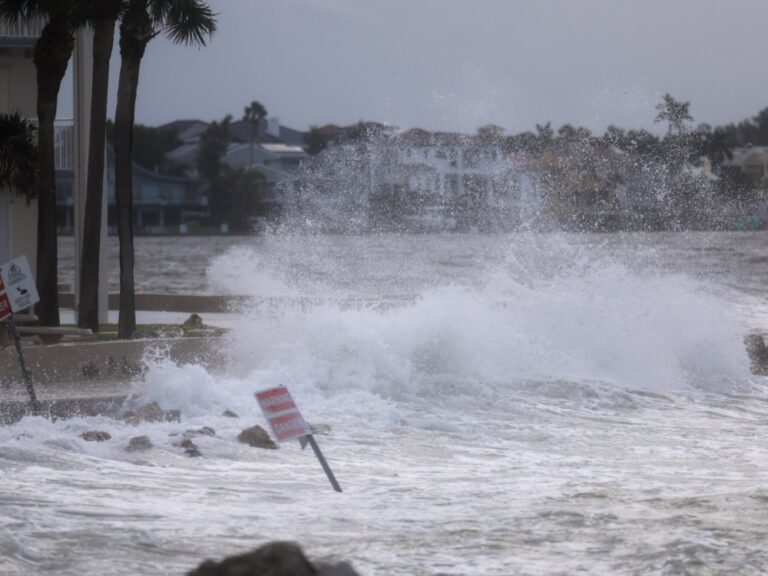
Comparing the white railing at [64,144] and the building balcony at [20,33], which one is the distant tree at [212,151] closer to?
the white railing at [64,144]

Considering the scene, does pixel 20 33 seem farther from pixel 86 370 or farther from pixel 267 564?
pixel 267 564

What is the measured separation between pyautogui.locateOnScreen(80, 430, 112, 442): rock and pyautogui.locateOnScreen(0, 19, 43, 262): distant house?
12455 millimetres

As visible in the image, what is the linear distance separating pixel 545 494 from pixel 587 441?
385 cm

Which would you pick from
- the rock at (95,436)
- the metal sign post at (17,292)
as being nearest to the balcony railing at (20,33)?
the metal sign post at (17,292)

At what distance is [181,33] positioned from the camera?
21.1 metres

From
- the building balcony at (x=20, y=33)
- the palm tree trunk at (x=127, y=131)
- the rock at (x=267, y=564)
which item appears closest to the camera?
the rock at (x=267, y=564)

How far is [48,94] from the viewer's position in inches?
830

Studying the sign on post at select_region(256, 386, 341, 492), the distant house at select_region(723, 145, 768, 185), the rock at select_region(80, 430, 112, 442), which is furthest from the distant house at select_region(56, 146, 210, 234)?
the sign on post at select_region(256, 386, 341, 492)

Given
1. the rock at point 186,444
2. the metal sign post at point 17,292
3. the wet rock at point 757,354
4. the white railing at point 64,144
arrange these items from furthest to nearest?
the white railing at point 64,144 < the wet rock at point 757,354 < the metal sign post at point 17,292 < the rock at point 186,444

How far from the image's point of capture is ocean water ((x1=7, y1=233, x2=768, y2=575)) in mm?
8992

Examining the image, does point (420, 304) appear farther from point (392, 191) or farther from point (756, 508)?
point (392, 191)

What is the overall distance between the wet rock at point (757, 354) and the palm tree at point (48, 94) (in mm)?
11348

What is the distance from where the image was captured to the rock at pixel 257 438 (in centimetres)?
1348

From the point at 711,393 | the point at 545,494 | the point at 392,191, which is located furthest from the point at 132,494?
the point at 392,191
